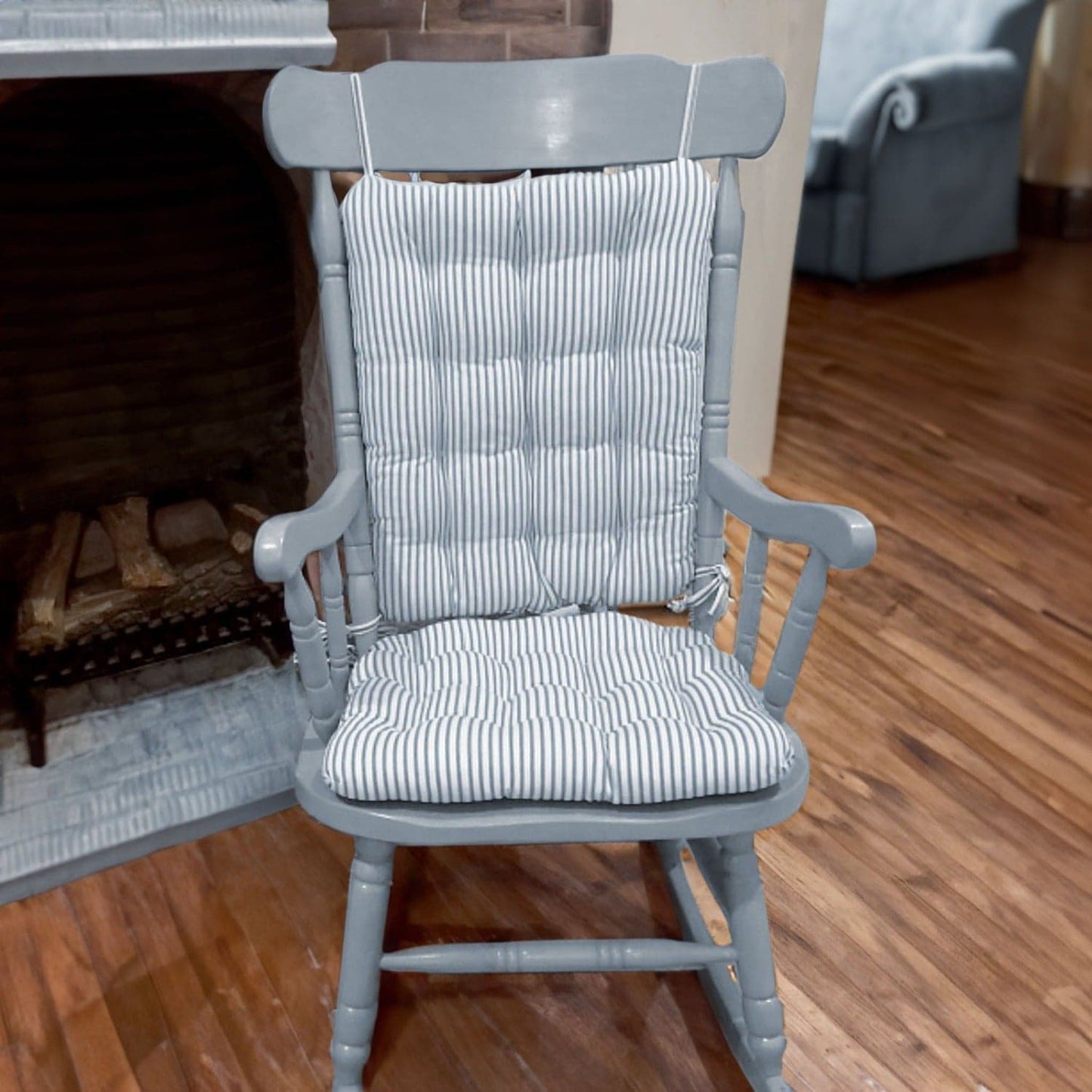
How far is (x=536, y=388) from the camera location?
52.6 inches

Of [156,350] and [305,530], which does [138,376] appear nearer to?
[156,350]

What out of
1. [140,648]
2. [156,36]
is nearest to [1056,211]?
[140,648]

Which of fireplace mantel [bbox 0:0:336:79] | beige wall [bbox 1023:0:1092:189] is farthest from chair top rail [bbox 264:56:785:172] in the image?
beige wall [bbox 1023:0:1092:189]

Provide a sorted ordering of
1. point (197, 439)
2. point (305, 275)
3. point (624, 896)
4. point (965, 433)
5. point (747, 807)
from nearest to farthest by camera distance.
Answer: point (747, 807) → point (624, 896) → point (305, 275) → point (197, 439) → point (965, 433)

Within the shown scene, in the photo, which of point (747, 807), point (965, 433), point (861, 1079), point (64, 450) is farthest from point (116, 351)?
point (965, 433)

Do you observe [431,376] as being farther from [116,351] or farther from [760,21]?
[760,21]

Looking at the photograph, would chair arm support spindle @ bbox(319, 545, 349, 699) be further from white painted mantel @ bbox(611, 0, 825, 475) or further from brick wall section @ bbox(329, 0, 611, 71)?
white painted mantel @ bbox(611, 0, 825, 475)

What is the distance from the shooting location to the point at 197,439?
1.97 metres

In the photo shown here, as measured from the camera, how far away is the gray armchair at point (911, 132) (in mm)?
3908

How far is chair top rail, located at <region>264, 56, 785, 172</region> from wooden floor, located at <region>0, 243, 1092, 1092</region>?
990 millimetres

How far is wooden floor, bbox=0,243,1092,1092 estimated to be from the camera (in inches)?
53.4

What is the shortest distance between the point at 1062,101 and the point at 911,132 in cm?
118

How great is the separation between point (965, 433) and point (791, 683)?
6.93 feet

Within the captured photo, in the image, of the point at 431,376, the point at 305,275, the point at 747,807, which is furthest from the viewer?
the point at 305,275
